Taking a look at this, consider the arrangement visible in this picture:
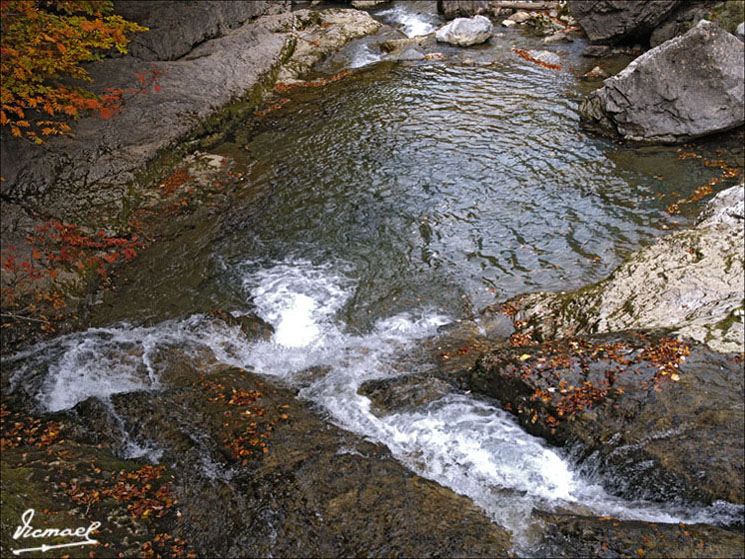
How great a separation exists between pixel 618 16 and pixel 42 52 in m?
16.9

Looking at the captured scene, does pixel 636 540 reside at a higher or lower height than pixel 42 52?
lower

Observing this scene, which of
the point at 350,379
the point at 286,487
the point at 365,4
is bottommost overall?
the point at 350,379

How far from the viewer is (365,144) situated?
578 inches

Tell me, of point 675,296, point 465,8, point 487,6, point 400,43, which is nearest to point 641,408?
point 675,296

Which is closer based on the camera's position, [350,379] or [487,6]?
[350,379]

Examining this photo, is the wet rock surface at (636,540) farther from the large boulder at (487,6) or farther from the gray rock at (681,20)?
the large boulder at (487,6)

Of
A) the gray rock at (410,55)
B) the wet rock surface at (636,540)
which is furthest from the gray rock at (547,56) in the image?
the wet rock surface at (636,540)

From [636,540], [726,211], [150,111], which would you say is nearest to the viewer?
[636,540]

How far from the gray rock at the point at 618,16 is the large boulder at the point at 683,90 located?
496 centimetres

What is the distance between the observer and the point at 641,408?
239 inches

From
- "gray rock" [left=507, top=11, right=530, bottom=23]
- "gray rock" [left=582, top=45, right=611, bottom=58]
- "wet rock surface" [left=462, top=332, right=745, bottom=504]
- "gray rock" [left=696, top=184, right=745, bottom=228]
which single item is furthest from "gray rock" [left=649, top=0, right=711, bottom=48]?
"wet rock surface" [left=462, top=332, right=745, bottom=504]

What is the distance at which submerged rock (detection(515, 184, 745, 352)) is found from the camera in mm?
6723

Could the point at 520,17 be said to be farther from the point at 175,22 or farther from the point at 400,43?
the point at 175,22

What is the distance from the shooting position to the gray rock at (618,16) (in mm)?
17516
